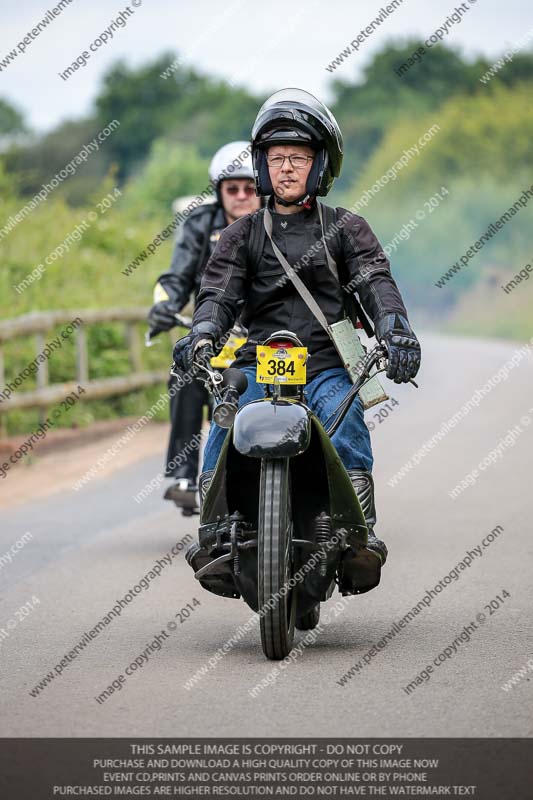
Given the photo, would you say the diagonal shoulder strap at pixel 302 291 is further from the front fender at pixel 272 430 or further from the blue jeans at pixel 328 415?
the front fender at pixel 272 430

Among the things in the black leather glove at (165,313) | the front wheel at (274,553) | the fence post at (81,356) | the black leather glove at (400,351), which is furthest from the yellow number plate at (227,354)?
the fence post at (81,356)

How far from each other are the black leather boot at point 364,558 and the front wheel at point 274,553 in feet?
1.27

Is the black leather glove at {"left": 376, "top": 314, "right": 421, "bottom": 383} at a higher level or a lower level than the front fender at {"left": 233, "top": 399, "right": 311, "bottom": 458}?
higher

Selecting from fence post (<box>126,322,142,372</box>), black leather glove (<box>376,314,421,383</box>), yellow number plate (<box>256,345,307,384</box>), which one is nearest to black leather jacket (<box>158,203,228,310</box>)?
black leather glove (<box>376,314,421,383</box>)

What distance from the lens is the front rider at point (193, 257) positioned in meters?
9.45

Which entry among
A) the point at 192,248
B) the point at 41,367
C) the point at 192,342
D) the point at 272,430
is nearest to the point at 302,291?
the point at 192,342

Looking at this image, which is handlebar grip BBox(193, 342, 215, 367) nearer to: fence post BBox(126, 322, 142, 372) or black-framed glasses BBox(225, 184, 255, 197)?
black-framed glasses BBox(225, 184, 255, 197)

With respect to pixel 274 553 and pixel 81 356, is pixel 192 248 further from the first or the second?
pixel 81 356

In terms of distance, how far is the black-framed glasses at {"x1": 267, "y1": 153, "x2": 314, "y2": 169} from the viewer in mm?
6801

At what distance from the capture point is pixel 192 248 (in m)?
9.65

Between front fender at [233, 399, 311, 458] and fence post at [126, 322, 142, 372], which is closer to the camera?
front fender at [233, 399, 311, 458]

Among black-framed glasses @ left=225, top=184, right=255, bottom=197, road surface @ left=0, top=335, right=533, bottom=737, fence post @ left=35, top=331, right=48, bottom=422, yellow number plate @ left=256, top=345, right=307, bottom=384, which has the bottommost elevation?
road surface @ left=0, top=335, right=533, bottom=737
